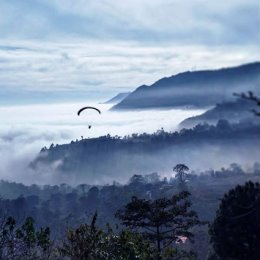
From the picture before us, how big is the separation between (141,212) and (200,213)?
166 metres

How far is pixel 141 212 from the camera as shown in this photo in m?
36.4

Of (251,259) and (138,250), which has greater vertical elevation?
(138,250)

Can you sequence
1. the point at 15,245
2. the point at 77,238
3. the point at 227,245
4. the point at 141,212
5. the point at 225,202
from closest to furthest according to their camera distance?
the point at 77,238 < the point at 15,245 < the point at 141,212 < the point at 227,245 < the point at 225,202

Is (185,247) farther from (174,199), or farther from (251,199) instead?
(174,199)

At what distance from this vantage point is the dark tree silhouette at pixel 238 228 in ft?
156

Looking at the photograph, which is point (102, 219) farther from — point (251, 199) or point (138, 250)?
point (138, 250)

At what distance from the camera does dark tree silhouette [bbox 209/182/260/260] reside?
4744cm

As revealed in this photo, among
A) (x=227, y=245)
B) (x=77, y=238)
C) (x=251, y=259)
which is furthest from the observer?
(x=227, y=245)

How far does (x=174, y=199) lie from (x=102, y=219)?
164 meters

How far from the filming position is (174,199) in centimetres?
3784

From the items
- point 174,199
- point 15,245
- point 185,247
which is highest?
point 174,199

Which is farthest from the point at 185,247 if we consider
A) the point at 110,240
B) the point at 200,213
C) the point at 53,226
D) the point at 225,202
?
the point at 110,240

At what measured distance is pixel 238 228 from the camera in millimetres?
48750

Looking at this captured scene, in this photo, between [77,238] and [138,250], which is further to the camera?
[138,250]
